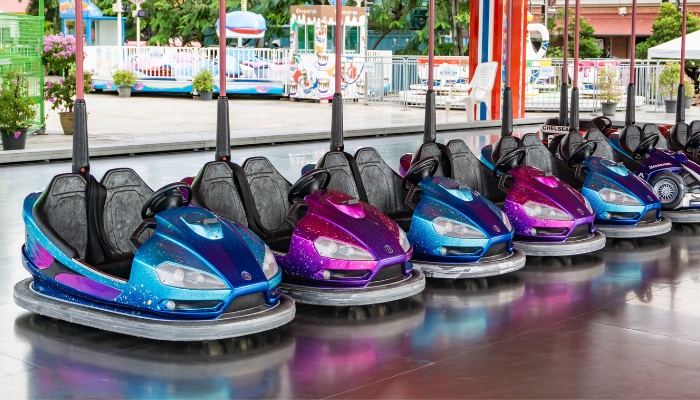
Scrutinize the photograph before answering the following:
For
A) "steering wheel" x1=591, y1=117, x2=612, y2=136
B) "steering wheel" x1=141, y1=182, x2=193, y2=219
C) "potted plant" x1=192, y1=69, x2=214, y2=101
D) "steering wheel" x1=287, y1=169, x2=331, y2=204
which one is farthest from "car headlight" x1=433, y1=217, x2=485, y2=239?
"potted plant" x1=192, y1=69, x2=214, y2=101

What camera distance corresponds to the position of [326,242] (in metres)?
4.61

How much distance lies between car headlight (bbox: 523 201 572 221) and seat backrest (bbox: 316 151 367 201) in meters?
0.96

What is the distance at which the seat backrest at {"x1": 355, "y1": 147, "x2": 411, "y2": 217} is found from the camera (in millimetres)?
5734

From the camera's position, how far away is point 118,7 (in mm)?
25109

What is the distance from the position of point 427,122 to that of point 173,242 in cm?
269

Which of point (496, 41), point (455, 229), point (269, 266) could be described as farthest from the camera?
point (496, 41)

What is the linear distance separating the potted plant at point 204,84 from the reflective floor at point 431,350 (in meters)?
14.9

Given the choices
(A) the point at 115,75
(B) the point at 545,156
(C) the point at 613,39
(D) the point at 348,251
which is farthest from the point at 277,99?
(D) the point at 348,251

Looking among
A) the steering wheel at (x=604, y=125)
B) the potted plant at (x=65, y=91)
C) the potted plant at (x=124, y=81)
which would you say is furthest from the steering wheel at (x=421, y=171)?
the potted plant at (x=124, y=81)

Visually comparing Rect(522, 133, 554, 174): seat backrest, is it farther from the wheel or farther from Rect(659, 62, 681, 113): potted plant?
Rect(659, 62, 681, 113): potted plant

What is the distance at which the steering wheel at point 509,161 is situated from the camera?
6.14m

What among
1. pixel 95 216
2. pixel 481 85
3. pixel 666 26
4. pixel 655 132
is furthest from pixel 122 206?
pixel 666 26

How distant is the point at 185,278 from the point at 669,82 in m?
16.2

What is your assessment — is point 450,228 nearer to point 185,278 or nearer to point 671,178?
point 185,278
